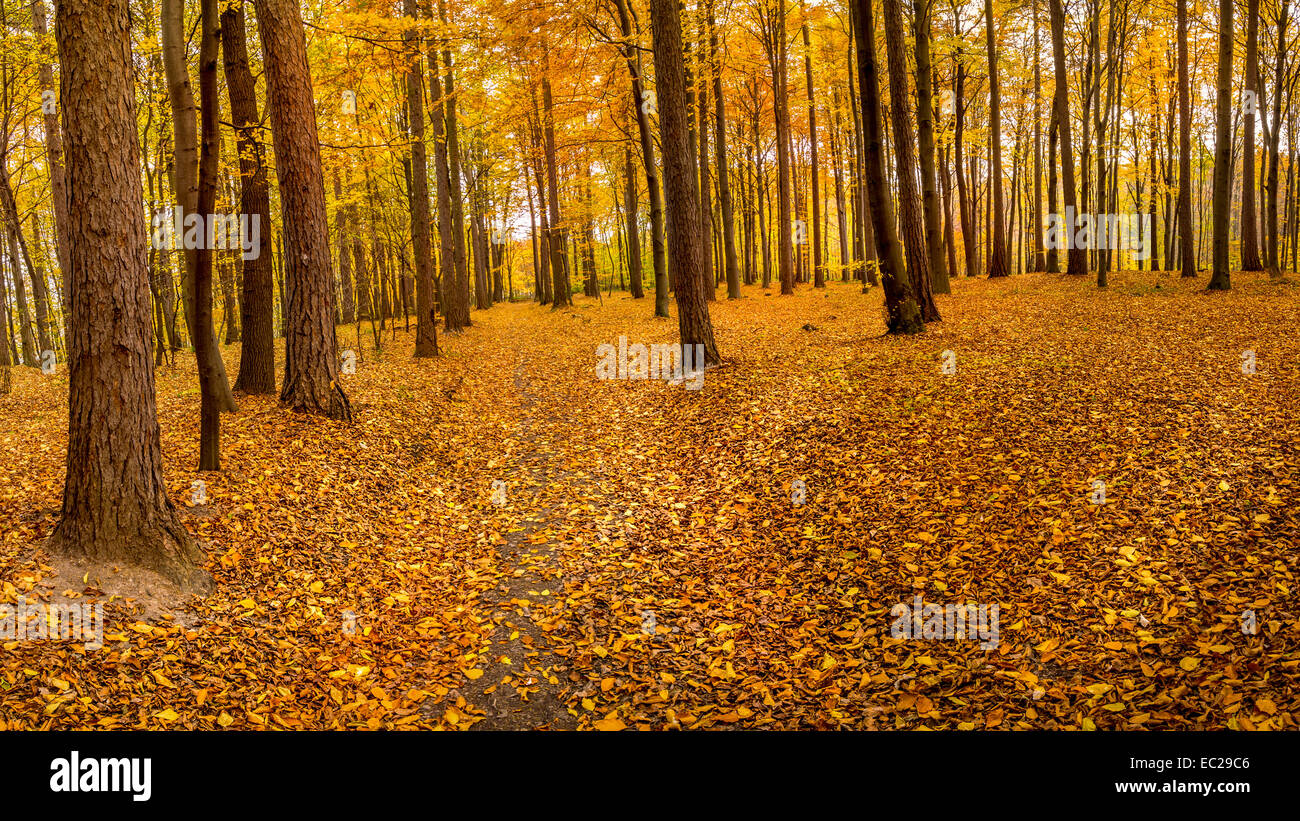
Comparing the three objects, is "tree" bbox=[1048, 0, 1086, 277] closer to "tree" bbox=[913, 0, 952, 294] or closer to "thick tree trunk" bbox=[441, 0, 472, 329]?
"tree" bbox=[913, 0, 952, 294]

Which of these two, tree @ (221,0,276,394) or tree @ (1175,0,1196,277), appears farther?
tree @ (1175,0,1196,277)

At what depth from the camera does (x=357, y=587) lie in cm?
575

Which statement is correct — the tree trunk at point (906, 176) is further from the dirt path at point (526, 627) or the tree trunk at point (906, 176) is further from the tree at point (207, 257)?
the tree at point (207, 257)

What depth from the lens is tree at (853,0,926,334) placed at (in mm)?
11812

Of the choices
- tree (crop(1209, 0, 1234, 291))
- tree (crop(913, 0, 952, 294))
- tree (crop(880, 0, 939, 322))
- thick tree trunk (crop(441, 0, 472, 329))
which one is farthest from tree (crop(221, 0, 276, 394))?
tree (crop(1209, 0, 1234, 291))

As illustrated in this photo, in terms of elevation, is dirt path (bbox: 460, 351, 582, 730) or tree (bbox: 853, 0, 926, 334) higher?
tree (bbox: 853, 0, 926, 334)

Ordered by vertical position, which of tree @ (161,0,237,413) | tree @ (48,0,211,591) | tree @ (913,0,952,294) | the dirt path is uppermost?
tree @ (913,0,952,294)

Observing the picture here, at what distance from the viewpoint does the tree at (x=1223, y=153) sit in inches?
579

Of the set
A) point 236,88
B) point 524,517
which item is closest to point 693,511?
point 524,517

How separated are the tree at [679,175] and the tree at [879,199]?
304 centimetres

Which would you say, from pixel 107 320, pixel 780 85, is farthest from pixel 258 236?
pixel 780 85

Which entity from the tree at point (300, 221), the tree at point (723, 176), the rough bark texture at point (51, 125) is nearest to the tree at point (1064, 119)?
the tree at point (723, 176)

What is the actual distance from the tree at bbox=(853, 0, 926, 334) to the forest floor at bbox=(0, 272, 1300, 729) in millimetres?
1845

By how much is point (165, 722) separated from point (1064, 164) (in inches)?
916
